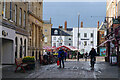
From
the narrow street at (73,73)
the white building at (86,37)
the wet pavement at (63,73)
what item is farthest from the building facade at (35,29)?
the white building at (86,37)

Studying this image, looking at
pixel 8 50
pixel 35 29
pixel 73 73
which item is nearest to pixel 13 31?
pixel 8 50

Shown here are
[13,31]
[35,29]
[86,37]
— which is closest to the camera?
[13,31]

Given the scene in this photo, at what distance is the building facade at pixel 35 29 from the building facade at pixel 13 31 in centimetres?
389

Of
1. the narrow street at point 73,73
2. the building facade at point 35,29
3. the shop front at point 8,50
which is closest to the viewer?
the narrow street at point 73,73

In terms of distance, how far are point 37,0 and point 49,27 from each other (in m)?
42.8

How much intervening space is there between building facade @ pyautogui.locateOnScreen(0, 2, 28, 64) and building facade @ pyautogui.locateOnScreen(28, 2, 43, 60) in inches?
153

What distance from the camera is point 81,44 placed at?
8450 cm

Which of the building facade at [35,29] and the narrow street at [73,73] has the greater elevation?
→ the building facade at [35,29]

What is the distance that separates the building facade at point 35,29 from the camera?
122 feet

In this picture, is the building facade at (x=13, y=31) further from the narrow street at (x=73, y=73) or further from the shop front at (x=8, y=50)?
the narrow street at (x=73, y=73)

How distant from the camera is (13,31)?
26.1 m

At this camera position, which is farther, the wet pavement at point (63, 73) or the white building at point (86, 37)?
the white building at point (86, 37)

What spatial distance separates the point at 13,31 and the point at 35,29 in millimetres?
15898

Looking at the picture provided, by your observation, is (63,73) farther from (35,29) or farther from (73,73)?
(35,29)
